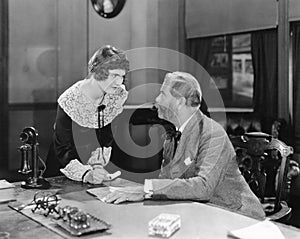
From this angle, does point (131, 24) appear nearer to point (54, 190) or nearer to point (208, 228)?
point (54, 190)

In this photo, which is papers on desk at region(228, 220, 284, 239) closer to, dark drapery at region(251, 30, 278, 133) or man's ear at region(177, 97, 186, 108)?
man's ear at region(177, 97, 186, 108)

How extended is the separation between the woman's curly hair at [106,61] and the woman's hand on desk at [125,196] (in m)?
0.71

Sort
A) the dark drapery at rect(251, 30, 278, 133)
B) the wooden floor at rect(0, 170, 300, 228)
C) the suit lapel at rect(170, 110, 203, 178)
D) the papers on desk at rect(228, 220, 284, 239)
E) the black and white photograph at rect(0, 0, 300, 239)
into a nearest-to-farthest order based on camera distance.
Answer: the papers on desk at rect(228, 220, 284, 239) → the black and white photograph at rect(0, 0, 300, 239) → the suit lapel at rect(170, 110, 203, 178) → the wooden floor at rect(0, 170, 300, 228) → the dark drapery at rect(251, 30, 278, 133)

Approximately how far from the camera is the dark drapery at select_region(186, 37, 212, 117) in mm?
4117

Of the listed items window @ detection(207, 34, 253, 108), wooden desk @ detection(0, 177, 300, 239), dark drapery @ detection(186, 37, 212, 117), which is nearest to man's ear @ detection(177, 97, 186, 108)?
wooden desk @ detection(0, 177, 300, 239)

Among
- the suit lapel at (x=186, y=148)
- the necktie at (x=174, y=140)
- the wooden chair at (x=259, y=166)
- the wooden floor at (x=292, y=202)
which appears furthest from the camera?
the wooden floor at (x=292, y=202)

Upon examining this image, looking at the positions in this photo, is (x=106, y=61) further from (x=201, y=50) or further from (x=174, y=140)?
(x=201, y=50)

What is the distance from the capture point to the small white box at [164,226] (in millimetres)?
1311

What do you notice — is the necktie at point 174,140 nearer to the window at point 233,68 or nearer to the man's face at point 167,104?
the man's face at point 167,104

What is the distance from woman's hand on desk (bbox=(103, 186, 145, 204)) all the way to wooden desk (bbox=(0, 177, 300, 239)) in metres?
0.03

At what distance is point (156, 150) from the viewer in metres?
4.18

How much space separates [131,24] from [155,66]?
1.49 feet

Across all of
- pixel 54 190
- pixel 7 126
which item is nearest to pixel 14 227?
pixel 54 190

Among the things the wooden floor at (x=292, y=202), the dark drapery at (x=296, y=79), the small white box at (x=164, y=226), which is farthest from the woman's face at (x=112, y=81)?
the dark drapery at (x=296, y=79)
